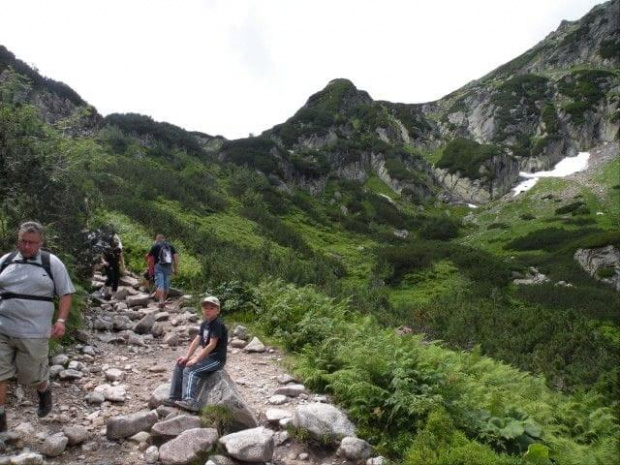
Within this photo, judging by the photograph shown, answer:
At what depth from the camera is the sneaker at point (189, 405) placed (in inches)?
244

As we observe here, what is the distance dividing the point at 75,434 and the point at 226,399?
1.78m

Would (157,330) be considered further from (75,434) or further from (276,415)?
(75,434)

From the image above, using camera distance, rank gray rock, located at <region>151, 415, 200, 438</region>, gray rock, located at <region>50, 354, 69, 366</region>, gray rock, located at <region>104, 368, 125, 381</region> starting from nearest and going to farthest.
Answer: gray rock, located at <region>151, 415, 200, 438</region>, gray rock, located at <region>50, 354, 69, 366</region>, gray rock, located at <region>104, 368, 125, 381</region>

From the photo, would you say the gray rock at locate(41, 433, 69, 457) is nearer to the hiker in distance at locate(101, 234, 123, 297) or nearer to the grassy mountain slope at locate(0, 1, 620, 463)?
the grassy mountain slope at locate(0, 1, 620, 463)

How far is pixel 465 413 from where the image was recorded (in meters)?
6.10

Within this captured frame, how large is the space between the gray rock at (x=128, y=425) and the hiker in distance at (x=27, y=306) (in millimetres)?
1034

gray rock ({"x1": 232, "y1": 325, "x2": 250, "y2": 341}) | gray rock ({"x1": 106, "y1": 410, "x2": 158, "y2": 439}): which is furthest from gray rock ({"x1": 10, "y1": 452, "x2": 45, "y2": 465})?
gray rock ({"x1": 232, "y1": 325, "x2": 250, "y2": 341})

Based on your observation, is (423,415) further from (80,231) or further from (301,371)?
(80,231)

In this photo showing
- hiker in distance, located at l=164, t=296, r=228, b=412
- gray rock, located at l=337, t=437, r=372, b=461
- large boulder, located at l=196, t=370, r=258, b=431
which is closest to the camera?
gray rock, located at l=337, t=437, r=372, b=461

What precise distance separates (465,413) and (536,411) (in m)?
2.01

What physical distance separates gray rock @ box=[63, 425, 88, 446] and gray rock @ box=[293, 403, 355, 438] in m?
2.58

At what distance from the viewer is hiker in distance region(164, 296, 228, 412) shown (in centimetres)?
634

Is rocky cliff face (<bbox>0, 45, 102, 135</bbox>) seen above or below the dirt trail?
above

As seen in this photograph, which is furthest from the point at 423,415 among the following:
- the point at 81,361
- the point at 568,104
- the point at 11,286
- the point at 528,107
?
the point at 528,107
